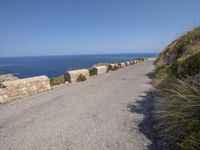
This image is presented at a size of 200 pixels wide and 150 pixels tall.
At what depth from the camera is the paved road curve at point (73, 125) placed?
4.18 meters

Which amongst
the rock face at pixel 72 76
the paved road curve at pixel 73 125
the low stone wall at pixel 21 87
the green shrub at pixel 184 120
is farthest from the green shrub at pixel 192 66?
the rock face at pixel 72 76

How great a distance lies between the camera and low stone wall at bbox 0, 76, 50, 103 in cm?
854

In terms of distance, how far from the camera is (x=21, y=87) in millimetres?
9211

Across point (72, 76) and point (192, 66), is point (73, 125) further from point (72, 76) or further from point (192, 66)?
point (72, 76)

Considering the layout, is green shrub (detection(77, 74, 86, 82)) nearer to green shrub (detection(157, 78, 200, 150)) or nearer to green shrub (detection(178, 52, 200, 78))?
green shrub (detection(178, 52, 200, 78))

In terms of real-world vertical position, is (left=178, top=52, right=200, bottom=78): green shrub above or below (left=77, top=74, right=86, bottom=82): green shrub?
above

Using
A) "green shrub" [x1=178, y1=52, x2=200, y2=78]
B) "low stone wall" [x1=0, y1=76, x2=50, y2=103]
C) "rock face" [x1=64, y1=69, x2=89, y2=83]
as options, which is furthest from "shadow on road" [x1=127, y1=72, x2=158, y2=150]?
"rock face" [x1=64, y1=69, x2=89, y2=83]

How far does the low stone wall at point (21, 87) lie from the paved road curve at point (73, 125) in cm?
84

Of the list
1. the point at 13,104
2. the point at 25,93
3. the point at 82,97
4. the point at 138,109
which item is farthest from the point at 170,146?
the point at 25,93

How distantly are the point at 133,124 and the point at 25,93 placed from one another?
5.97m

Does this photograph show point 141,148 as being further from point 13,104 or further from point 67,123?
point 13,104

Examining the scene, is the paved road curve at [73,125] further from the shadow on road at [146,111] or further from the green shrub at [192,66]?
the green shrub at [192,66]

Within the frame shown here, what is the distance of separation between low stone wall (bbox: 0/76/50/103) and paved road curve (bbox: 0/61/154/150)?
84 cm

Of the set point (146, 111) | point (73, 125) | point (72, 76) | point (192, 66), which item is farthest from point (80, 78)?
point (73, 125)
